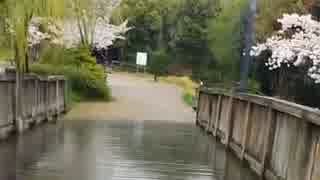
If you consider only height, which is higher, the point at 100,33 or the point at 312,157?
the point at 100,33

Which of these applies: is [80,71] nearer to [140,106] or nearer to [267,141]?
[140,106]

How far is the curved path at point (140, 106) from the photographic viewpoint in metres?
21.1

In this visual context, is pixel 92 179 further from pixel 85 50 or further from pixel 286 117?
pixel 85 50

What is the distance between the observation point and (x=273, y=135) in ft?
24.0

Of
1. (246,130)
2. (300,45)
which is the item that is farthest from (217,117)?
(300,45)

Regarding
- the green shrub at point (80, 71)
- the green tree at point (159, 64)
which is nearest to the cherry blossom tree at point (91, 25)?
the green shrub at point (80, 71)

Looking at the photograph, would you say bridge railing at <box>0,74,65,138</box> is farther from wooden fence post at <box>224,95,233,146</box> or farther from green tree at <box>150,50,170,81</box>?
green tree at <box>150,50,170,81</box>

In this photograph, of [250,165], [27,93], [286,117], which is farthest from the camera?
[27,93]

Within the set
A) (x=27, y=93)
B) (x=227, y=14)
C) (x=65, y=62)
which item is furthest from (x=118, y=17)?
(x=27, y=93)

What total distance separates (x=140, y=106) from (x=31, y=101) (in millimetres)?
13358

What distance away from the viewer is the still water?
24.5 ft

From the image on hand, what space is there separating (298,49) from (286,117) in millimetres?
13581

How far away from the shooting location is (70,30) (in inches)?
1215

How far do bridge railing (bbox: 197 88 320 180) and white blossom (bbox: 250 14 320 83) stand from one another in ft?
25.9
